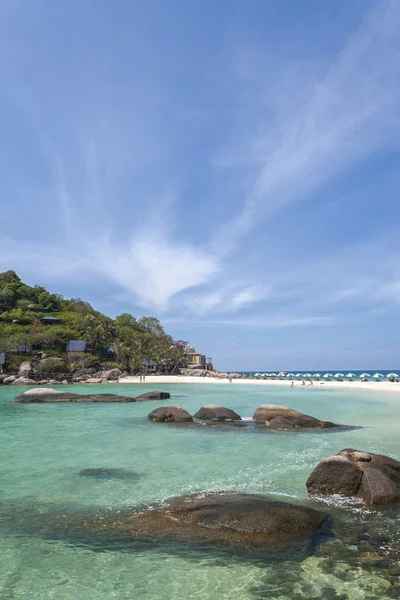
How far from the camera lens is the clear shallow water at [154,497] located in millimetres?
5656

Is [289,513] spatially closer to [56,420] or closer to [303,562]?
[303,562]

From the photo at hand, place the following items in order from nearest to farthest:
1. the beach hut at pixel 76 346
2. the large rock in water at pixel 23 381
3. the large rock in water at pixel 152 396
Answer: the large rock in water at pixel 152 396
the large rock in water at pixel 23 381
the beach hut at pixel 76 346

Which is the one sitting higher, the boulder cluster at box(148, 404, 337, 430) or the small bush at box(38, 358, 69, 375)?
the small bush at box(38, 358, 69, 375)

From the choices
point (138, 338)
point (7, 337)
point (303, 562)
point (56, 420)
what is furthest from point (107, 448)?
point (138, 338)

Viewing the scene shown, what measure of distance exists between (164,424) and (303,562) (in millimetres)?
16278

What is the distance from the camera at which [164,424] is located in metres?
21.9

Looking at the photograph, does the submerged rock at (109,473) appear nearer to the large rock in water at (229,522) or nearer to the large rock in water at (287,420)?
the large rock in water at (229,522)

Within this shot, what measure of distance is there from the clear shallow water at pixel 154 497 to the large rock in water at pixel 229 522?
45 centimetres

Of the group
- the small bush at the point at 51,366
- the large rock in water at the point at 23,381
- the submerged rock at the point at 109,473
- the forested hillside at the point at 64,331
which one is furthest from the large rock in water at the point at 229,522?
the forested hillside at the point at 64,331

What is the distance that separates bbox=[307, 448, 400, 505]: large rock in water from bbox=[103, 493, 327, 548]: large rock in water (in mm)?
1957

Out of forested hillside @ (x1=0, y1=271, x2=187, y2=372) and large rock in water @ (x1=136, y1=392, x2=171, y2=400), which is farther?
forested hillside @ (x1=0, y1=271, x2=187, y2=372)

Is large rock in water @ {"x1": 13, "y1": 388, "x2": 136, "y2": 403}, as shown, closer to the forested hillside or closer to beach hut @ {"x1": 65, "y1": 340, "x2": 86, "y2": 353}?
the forested hillside

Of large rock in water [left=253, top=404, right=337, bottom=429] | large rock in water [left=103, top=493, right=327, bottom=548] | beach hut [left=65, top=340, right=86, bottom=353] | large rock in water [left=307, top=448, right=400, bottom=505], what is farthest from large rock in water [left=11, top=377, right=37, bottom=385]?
large rock in water [left=307, top=448, right=400, bottom=505]

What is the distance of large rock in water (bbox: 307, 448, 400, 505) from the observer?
9234 millimetres
